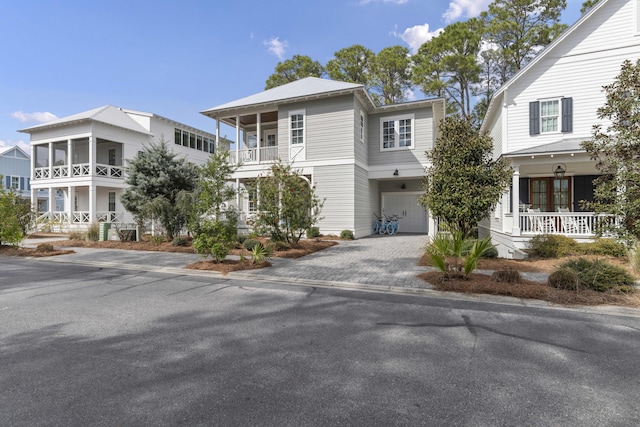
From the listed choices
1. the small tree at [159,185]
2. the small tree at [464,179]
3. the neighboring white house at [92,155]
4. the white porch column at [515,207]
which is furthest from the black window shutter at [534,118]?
the neighboring white house at [92,155]

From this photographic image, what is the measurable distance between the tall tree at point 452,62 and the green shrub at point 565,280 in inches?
894

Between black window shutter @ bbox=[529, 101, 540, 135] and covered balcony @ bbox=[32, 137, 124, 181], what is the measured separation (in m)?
24.6

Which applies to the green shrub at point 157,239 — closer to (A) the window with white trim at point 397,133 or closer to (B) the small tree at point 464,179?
(B) the small tree at point 464,179

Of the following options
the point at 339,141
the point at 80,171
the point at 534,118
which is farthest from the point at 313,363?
the point at 80,171

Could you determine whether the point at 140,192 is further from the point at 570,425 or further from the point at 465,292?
the point at 570,425

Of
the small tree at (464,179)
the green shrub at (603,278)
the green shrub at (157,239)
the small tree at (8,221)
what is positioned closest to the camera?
the green shrub at (603,278)

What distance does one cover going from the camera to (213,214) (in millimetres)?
9375

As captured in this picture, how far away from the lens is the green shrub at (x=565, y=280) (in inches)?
246

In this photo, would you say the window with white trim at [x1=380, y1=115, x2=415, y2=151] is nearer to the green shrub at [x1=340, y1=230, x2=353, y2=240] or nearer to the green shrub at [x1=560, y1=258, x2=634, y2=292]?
the green shrub at [x1=340, y1=230, x2=353, y2=240]

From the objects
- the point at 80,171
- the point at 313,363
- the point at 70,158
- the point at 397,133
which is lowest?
the point at 313,363

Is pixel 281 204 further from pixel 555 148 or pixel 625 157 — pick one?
pixel 555 148

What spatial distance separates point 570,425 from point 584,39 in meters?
15.7

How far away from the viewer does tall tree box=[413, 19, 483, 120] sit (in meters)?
25.5

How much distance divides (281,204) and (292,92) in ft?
28.0
